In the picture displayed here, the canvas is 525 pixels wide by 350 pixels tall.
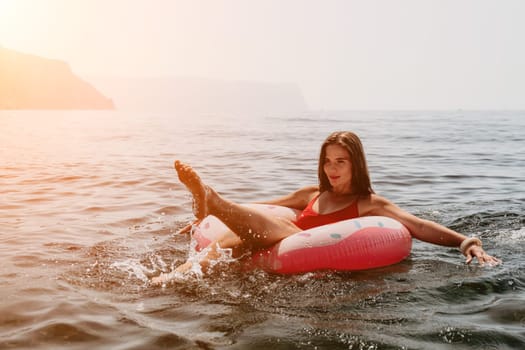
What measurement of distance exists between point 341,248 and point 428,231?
0.90m

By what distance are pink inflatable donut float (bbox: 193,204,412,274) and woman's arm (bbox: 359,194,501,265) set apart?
134 mm

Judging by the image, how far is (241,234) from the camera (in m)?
4.61

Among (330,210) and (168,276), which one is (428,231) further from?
(168,276)

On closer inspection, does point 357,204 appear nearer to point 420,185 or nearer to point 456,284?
point 456,284

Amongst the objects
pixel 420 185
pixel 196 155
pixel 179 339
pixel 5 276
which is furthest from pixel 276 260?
pixel 196 155

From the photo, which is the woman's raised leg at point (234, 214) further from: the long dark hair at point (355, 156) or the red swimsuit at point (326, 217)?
the long dark hair at point (355, 156)

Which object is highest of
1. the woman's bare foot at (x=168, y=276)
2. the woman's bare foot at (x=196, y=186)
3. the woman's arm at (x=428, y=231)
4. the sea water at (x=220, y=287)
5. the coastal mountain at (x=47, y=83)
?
the coastal mountain at (x=47, y=83)

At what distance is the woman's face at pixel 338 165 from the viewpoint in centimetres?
510

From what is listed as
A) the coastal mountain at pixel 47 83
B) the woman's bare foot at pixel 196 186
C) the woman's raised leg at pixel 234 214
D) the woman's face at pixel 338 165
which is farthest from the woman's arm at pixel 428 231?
the coastal mountain at pixel 47 83

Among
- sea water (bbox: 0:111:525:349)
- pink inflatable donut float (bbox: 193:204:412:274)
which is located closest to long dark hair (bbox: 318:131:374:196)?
pink inflatable donut float (bbox: 193:204:412:274)

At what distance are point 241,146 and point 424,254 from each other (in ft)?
45.9

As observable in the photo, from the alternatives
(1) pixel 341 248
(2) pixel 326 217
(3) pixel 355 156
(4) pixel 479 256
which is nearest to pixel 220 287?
(1) pixel 341 248

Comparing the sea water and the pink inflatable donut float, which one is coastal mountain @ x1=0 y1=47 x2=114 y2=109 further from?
the pink inflatable donut float

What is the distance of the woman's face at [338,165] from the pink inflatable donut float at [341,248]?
0.41 meters
